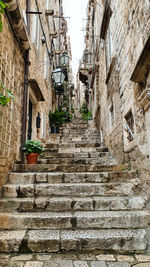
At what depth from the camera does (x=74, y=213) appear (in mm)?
2730

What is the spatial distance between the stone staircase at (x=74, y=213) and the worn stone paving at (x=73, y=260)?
9 cm

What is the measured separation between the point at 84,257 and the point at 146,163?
1.57 meters

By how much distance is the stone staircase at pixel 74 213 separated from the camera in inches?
91.0

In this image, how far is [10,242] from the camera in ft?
7.54

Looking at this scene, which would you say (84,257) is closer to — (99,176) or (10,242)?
(10,242)

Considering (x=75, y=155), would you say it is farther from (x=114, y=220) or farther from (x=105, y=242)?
(x=105, y=242)

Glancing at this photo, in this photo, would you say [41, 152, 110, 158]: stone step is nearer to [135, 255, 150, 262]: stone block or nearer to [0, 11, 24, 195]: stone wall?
[0, 11, 24, 195]: stone wall

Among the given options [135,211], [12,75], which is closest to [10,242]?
[135,211]

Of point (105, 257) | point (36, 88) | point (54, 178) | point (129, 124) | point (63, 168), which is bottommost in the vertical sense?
point (105, 257)

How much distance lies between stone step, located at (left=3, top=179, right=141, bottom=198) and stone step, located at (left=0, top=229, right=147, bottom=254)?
825 millimetres

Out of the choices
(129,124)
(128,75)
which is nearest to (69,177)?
(129,124)

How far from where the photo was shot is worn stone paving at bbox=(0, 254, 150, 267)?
202 centimetres

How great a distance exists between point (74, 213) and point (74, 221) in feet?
0.50

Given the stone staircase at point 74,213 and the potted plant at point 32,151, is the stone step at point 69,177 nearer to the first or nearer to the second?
the stone staircase at point 74,213
